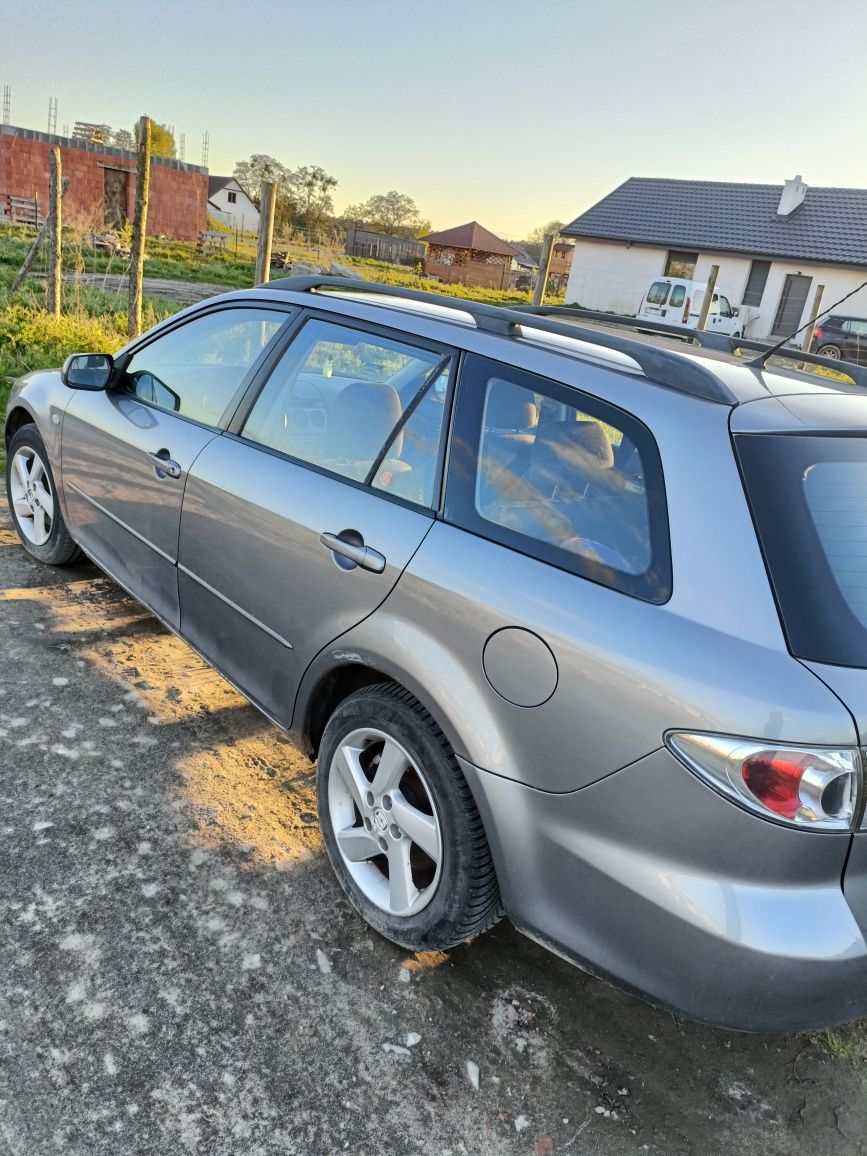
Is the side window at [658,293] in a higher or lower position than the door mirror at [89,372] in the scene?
higher

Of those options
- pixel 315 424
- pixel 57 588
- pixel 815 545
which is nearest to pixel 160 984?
pixel 315 424

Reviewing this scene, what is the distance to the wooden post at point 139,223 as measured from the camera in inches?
335

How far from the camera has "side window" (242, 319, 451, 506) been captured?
2.44 metres

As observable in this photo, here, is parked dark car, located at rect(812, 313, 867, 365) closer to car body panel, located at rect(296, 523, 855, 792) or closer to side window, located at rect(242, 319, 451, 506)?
side window, located at rect(242, 319, 451, 506)

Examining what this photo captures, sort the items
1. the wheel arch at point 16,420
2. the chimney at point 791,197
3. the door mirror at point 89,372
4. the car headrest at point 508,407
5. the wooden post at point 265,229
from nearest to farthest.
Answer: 1. the car headrest at point 508,407
2. the door mirror at point 89,372
3. the wheel arch at point 16,420
4. the wooden post at point 265,229
5. the chimney at point 791,197

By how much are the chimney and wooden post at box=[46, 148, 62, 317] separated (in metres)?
31.2

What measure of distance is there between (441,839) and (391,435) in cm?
115

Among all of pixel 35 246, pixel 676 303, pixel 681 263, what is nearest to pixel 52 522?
pixel 35 246

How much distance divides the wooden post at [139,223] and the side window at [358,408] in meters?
6.51

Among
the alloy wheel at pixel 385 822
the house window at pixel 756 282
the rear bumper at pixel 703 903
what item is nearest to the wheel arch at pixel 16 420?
the alloy wheel at pixel 385 822

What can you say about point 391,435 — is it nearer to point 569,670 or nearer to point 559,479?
point 559,479

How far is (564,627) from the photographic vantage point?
1.89 metres

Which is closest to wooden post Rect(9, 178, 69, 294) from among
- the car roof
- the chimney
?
the car roof

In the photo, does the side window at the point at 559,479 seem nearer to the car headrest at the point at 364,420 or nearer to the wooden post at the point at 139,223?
the car headrest at the point at 364,420
